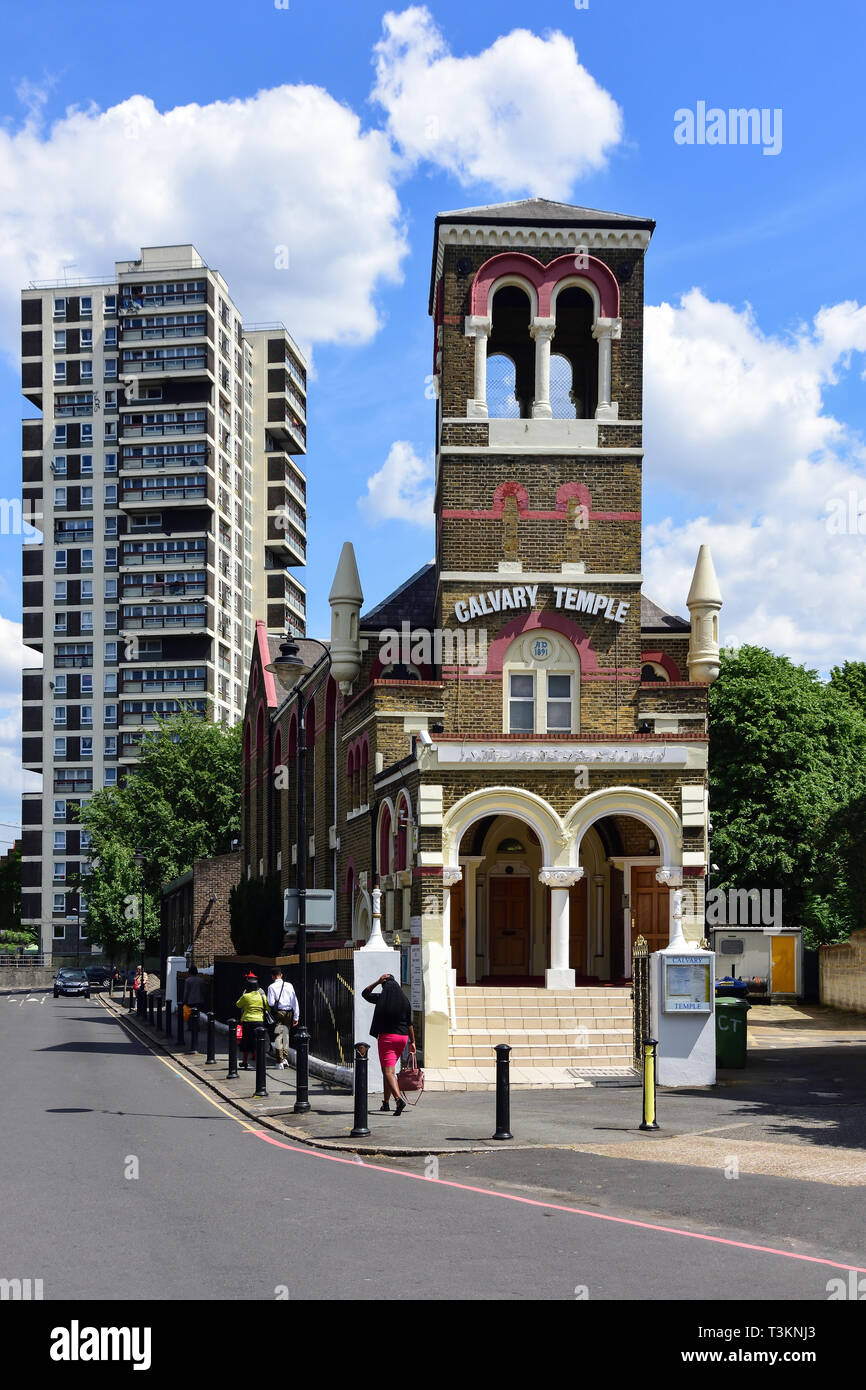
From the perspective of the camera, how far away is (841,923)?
47.7 meters

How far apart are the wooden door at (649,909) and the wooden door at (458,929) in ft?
11.7

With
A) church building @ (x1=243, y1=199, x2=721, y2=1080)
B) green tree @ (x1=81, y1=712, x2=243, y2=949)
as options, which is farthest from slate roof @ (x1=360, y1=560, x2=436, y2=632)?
green tree @ (x1=81, y1=712, x2=243, y2=949)

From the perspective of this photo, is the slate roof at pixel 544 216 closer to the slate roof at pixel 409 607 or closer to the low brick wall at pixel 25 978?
the slate roof at pixel 409 607

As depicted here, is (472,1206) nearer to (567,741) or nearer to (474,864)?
(567,741)

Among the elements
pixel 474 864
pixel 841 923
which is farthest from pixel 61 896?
pixel 474 864

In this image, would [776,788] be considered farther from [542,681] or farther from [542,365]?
[542,365]

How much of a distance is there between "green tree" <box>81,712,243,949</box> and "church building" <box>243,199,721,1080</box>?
117ft

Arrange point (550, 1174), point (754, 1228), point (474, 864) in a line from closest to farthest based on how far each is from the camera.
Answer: point (754, 1228) → point (550, 1174) → point (474, 864)

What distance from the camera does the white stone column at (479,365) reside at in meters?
29.3

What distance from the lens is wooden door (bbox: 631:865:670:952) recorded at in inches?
1160

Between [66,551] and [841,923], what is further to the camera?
[66,551]

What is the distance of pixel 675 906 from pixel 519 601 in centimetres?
788

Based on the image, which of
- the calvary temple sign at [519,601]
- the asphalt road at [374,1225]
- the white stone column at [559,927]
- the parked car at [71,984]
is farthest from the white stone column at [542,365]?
the parked car at [71,984]

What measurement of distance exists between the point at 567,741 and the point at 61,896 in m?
84.6
